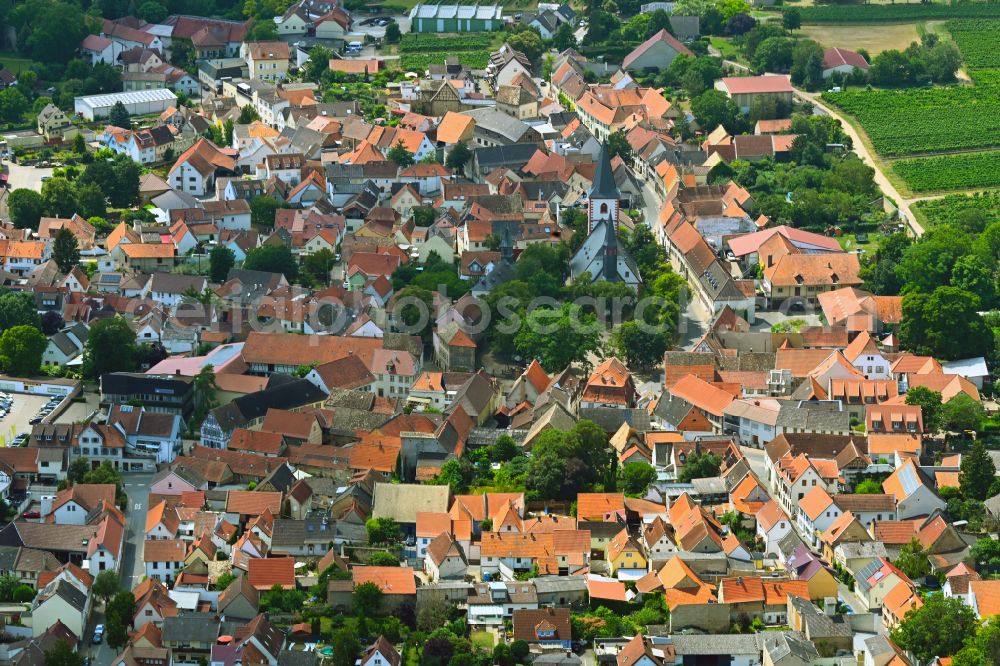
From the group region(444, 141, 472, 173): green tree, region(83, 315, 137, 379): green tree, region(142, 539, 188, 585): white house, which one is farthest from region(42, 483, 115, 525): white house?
region(444, 141, 472, 173): green tree

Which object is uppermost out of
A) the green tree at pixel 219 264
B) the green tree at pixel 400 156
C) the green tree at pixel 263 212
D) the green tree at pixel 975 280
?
the green tree at pixel 975 280

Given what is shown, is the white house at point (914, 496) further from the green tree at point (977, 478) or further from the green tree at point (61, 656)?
the green tree at point (61, 656)

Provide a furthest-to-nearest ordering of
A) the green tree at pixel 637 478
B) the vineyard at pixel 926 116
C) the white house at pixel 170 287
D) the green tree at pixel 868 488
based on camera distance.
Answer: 1. the vineyard at pixel 926 116
2. the white house at pixel 170 287
3. the green tree at pixel 637 478
4. the green tree at pixel 868 488

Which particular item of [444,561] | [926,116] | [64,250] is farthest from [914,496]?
[926,116]

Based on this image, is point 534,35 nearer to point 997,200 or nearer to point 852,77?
point 852,77

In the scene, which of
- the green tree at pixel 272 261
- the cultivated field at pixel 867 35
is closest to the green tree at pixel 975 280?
the green tree at pixel 272 261

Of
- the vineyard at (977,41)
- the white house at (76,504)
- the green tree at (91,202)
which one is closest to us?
the white house at (76,504)
